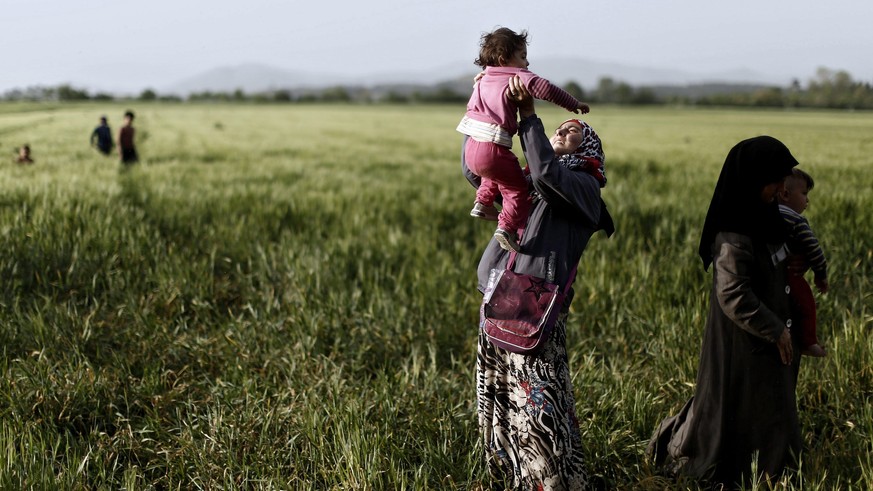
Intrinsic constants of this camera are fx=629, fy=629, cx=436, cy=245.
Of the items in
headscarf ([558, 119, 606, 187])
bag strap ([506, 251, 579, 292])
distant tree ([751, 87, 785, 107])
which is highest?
distant tree ([751, 87, 785, 107])

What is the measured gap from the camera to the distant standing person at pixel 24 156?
6.30 m

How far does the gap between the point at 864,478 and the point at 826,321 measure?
162cm

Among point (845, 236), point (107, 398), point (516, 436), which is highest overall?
point (845, 236)

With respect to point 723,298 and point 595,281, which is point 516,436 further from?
point 595,281

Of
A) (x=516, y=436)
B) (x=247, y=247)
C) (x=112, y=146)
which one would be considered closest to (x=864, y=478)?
(x=516, y=436)

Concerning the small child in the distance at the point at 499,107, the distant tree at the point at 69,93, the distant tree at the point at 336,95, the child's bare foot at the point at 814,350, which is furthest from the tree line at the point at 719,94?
the distant tree at the point at 336,95

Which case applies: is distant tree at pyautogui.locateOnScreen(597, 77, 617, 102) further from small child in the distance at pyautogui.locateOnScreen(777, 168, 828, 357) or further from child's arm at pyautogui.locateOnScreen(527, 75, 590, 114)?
child's arm at pyautogui.locateOnScreen(527, 75, 590, 114)

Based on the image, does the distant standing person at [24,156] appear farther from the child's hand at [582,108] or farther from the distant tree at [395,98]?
the distant tree at [395,98]

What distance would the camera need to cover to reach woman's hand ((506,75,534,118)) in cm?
199

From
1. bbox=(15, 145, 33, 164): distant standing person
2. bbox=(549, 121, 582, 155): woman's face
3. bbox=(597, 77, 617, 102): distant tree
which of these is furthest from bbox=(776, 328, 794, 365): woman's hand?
bbox=(15, 145, 33, 164): distant standing person

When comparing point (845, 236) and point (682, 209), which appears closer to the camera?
point (845, 236)

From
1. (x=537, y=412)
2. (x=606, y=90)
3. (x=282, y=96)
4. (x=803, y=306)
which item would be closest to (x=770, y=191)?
(x=803, y=306)

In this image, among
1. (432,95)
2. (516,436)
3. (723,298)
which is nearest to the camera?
(723,298)

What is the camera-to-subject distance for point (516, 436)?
2.56 meters
